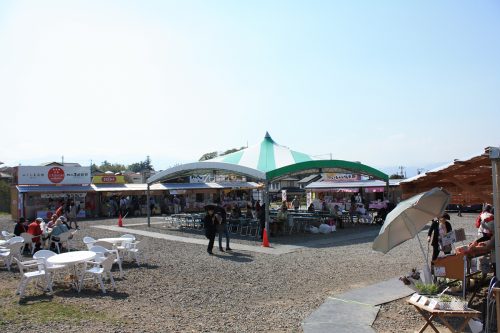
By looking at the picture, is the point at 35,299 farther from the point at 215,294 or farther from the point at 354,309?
the point at 354,309

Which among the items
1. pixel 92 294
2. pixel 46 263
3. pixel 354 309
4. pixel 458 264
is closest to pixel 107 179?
pixel 46 263

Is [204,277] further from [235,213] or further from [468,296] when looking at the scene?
[235,213]

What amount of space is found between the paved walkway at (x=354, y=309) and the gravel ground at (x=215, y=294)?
0.17 meters

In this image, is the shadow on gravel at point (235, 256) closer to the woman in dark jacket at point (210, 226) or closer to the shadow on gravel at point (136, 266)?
the woman in dark jacket at point (210, 226)

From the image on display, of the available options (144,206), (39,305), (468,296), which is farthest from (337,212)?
(144,206)

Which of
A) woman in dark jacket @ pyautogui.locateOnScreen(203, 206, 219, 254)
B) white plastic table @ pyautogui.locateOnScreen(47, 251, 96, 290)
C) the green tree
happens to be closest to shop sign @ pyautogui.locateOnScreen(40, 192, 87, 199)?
woman in dark jacket @ pyautogui.locateOnScreen(203, 206, 219, 254)

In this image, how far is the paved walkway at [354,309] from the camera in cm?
583

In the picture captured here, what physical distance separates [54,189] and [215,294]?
77.1 ft

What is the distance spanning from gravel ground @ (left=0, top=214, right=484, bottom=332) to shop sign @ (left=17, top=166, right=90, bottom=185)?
18.7 meters

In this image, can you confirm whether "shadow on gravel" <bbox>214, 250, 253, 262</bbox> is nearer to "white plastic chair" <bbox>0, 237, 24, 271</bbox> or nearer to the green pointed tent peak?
"white plastic chair" <bbox>0, 237, 24, 271</bbox>

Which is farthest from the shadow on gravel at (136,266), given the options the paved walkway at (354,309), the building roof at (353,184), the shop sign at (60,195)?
the building roof at (353,184)

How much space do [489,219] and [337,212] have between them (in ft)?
39.2

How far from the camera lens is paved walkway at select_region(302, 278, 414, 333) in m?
5.83

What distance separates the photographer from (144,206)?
3253 cm
